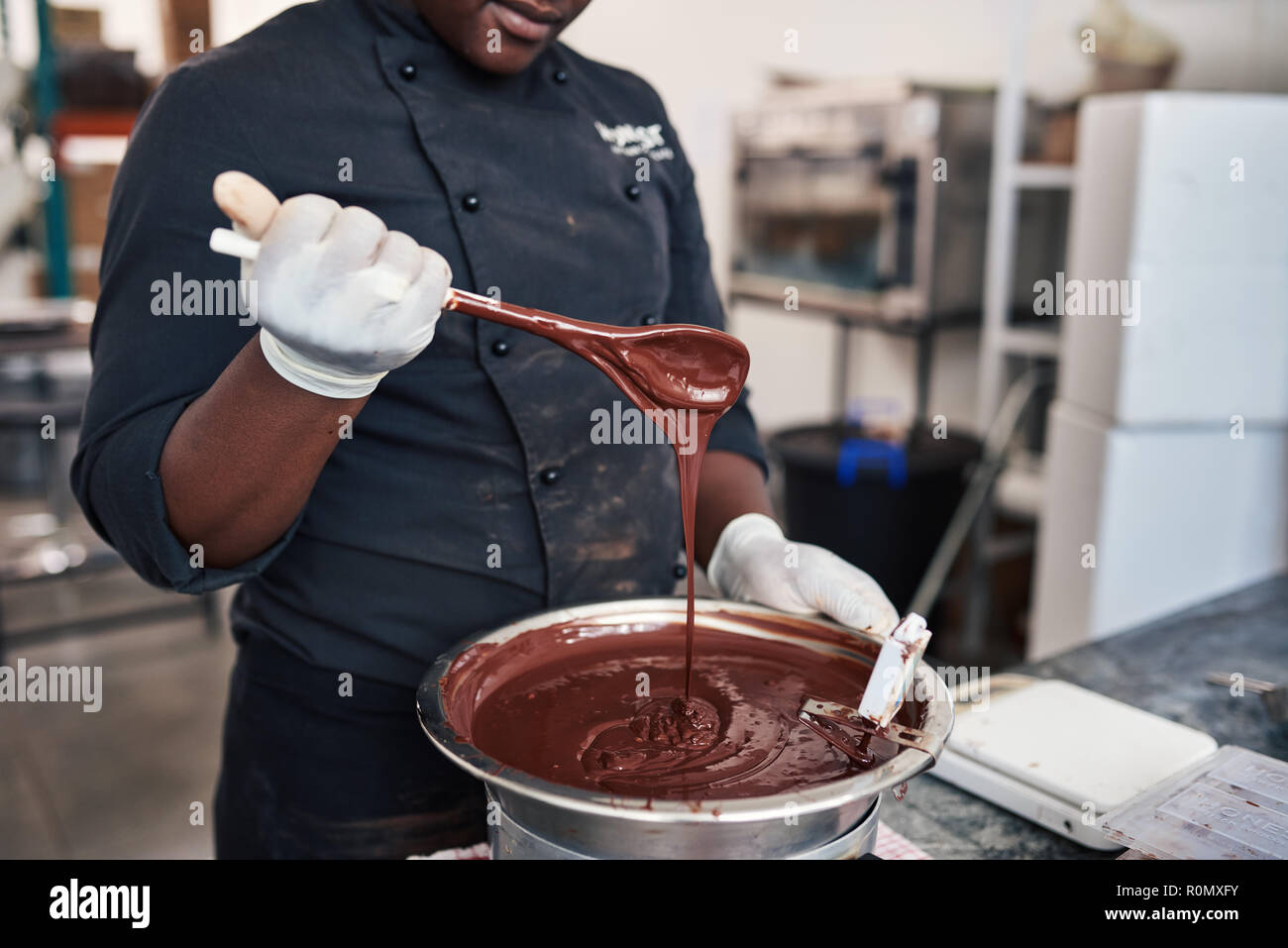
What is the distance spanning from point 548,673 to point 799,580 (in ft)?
1.26

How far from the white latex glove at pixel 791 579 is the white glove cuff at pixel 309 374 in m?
0.58

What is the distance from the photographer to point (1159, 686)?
1742mm

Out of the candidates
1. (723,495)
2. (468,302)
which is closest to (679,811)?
(468,302)

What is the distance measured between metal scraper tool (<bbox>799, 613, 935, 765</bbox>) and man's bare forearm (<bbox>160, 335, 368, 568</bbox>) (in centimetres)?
57

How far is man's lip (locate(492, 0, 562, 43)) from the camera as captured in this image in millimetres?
1302

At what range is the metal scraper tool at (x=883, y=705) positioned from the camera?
1.03m

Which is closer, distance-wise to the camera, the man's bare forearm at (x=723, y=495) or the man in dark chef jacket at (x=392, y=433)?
the man in dark chef jacket at (x=392, y=433)

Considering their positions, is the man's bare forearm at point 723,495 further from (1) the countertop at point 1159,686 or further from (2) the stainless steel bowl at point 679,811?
(2) the stainless steel bowl at point 679,811

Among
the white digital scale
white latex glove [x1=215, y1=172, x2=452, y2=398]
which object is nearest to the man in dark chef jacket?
white latex glove [x1=215, y1=172, x2=452, y2=398]

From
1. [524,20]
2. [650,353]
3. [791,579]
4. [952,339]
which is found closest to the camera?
[650,353]

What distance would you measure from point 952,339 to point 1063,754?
3.17m

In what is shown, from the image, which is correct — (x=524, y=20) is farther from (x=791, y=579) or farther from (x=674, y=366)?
(x=791, y=579)

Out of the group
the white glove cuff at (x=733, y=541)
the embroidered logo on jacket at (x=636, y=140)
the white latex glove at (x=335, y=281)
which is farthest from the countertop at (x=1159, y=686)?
the embroidered logo on jacket at (x=636, y=140)

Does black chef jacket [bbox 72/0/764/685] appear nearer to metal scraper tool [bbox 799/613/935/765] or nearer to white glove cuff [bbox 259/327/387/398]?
white glove cuff [bbox 259/327/387/398]
